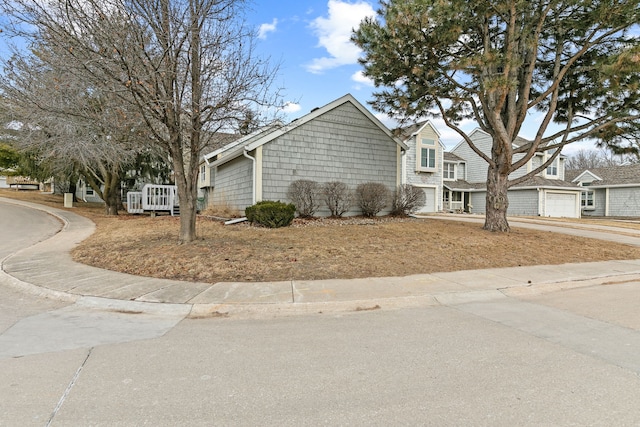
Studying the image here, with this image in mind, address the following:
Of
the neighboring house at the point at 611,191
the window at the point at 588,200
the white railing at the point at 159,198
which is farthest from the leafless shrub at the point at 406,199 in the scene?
the window at the point at 588,200

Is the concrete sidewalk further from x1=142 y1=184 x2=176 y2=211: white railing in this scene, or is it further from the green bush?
x1=142 y1=184 x2=176 y2=211: white railing

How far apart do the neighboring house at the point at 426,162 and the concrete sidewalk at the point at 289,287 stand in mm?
19565

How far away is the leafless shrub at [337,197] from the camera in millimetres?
15164

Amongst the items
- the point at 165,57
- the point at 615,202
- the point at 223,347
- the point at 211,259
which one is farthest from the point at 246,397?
the point at 615,202

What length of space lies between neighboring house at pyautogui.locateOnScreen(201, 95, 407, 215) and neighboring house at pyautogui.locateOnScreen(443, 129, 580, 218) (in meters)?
16.0

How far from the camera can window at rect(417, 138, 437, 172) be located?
27688 mm

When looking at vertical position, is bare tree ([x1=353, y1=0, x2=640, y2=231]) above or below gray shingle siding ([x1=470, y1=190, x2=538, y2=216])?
above

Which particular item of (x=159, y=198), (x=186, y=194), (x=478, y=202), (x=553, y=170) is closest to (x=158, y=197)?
(x=159, y=198)

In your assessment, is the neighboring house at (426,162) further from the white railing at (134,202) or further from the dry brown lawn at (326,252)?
the white railing at (134,202)

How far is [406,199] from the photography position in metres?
16.5

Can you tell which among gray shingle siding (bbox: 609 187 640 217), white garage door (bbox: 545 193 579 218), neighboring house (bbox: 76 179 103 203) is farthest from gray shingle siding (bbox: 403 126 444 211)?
neighboring house (bbox: 76 179 103 203)

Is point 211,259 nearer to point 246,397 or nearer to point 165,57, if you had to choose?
point 165,57

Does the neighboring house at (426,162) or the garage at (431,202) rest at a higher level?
the neighboring house at (426,162)

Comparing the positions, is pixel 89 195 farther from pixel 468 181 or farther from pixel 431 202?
pixel 468 181
